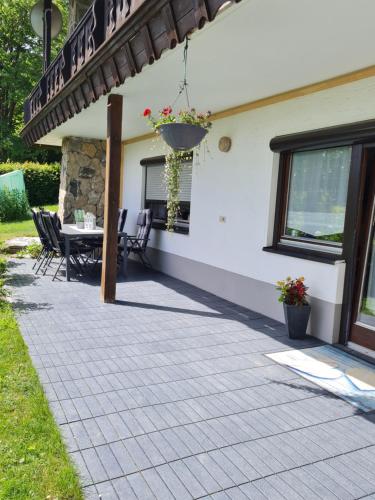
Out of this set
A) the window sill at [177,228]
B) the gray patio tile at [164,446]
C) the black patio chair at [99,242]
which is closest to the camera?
the gray patio tile at [164,446]

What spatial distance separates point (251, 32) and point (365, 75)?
1430mm

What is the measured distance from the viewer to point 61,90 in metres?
5.51

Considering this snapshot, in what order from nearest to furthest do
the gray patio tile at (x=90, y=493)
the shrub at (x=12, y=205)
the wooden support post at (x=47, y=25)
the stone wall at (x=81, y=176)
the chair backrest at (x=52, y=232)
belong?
the gray patio tile at (x=90, y=493), the chair backrest at (x=52, y=232), the stone wall at (x=81, y=176), the wooden support post at (x=47, y=25), the shrub at (x=12, y=205)

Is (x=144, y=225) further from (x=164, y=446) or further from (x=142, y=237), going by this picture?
(x=164, y=446)

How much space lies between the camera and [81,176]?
8656 mm

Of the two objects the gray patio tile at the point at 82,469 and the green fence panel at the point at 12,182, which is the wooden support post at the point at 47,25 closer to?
the green fence panel at the point at 12,182

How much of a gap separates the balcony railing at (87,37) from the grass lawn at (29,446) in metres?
2.90

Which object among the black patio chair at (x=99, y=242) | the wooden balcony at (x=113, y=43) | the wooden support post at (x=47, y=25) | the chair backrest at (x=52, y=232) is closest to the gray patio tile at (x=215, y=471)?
the wooden balcony at (x=113, y=43)

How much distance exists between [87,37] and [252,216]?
9.29 feet

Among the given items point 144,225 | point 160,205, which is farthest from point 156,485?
point 160,205

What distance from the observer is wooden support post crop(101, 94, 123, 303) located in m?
4.97

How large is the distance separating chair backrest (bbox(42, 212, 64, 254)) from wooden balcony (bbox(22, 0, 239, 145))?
1.47 meters

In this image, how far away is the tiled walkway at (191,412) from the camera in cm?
208

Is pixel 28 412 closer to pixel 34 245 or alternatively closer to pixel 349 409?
pixel 349 409
